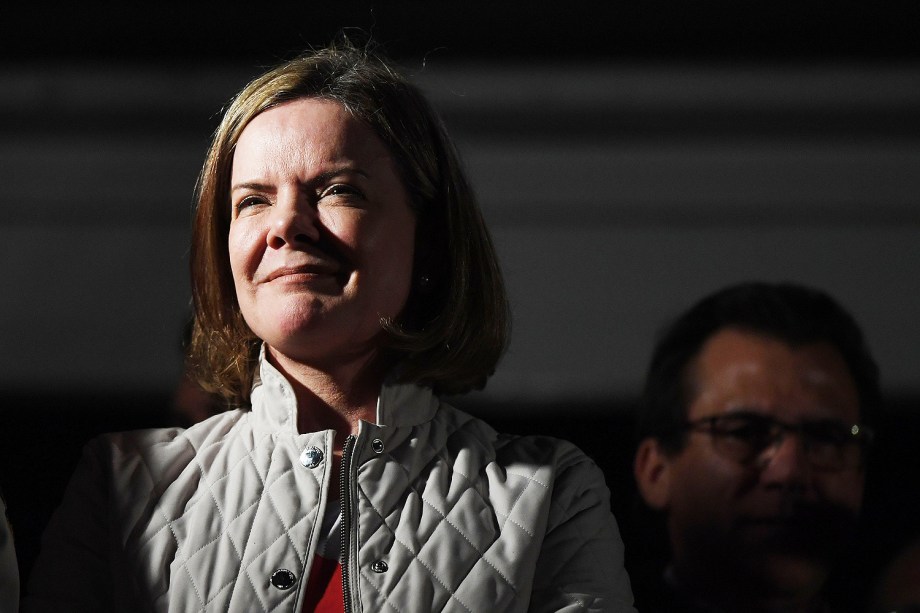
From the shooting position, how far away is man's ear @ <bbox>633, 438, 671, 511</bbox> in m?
1.65

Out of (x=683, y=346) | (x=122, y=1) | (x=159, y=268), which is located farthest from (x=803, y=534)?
(x=122, y=1)

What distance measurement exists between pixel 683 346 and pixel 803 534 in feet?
1.12

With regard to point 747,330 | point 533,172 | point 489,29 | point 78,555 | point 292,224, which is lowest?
point 78,555

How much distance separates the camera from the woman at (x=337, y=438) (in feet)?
3.69

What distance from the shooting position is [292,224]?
1156 mm

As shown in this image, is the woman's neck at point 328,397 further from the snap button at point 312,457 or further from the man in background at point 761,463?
the man in background at point 761,463

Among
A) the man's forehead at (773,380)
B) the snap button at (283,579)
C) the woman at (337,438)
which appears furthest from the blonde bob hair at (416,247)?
the man's forehead at (773,380)

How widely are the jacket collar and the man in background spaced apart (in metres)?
0.53

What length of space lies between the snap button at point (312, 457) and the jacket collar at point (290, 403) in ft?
0.10

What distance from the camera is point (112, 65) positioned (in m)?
2.04

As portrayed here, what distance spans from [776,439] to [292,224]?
0.79 metres

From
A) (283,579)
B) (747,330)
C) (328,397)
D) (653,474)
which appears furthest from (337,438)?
(747,330)

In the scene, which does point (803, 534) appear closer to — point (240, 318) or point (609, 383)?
point (609, 383)

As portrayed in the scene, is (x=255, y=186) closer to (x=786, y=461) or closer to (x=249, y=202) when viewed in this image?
(x=249, y=202)
